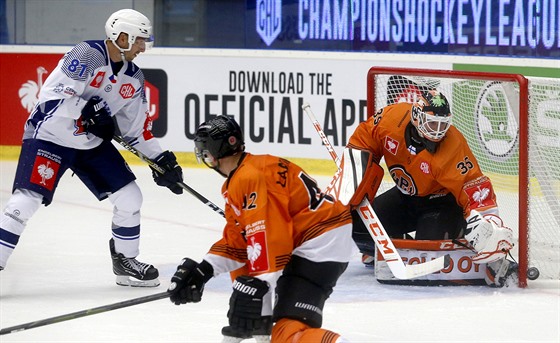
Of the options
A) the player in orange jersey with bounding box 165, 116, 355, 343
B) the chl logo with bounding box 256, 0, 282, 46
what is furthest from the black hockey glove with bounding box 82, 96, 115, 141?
the chl logo with bounding box 256, 0, 282, 46

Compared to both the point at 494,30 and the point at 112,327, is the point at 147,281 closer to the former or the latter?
the point at 112,327

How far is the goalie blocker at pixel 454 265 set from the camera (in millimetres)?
4652

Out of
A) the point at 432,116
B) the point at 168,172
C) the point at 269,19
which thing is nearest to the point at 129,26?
the point at 168,172

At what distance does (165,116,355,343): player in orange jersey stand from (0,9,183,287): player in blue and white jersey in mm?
1470

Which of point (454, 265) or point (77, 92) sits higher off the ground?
point (77, 92)

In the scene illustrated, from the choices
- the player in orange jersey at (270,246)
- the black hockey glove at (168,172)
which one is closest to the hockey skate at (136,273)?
the black hockey glove at (168,172)

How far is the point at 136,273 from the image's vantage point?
15.6ft

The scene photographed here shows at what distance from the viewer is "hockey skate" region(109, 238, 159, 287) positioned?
4734 millimetres

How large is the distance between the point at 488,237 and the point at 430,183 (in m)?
0.38

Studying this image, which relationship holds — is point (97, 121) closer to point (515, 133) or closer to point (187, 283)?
point (187, 283)

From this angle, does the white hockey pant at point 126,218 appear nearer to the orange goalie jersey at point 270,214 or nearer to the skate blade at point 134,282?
the skate blade at point 134,282

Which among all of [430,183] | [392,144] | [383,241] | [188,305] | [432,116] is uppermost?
[432,116]

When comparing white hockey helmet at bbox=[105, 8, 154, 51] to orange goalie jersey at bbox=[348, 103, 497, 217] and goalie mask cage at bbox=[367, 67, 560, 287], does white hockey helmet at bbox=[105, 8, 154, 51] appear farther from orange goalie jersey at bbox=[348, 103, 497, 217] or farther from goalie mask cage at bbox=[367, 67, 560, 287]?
goalie mask cage at bbox=[367, 67, 560, 287]

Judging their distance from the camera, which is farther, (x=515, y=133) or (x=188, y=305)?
(x=515, y=133)
